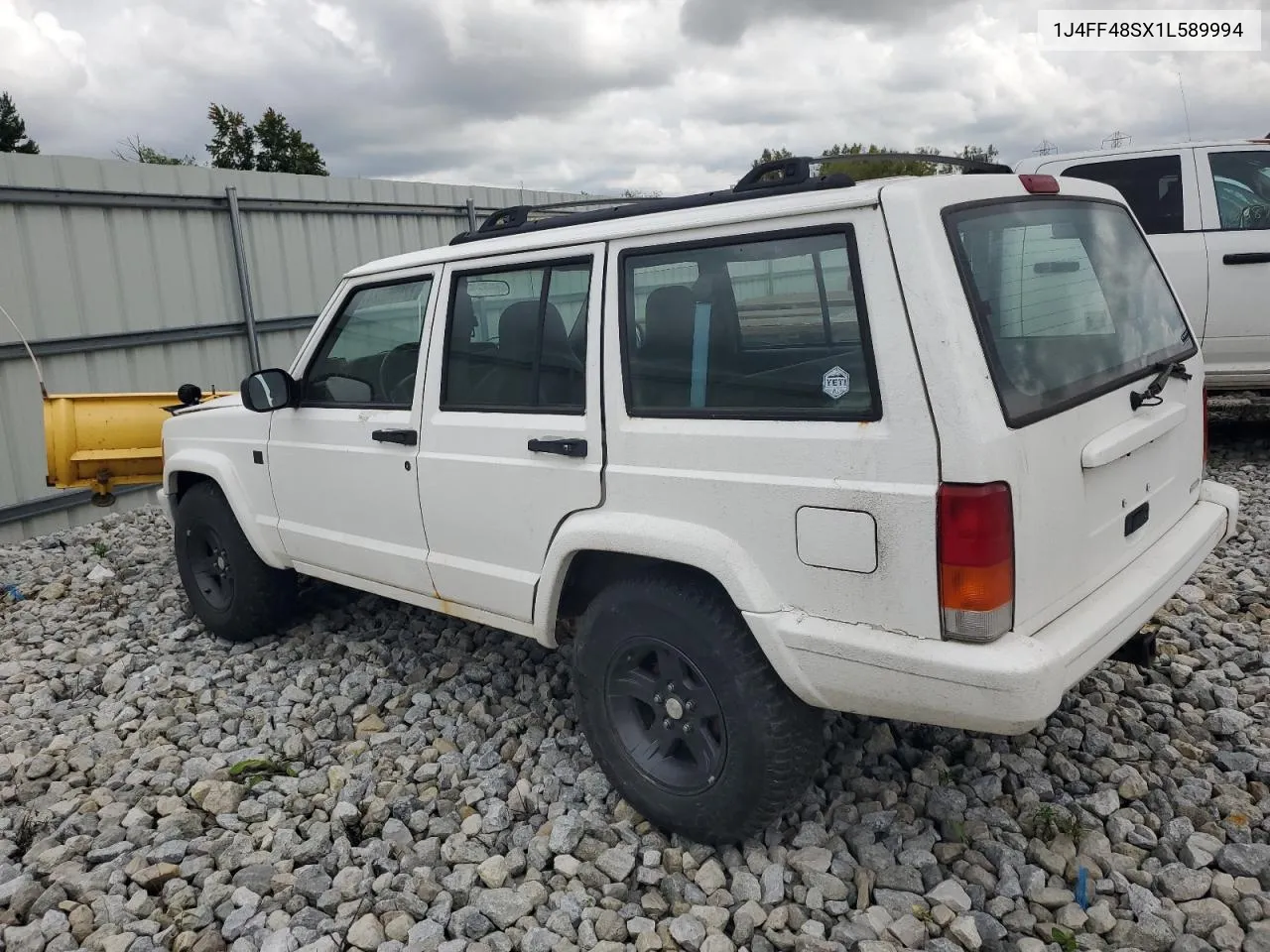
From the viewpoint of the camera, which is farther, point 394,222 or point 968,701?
point 394,222

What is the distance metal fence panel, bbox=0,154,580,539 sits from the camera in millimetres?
7074

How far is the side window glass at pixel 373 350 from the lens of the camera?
366 cm

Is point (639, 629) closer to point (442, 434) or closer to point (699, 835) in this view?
point (699, 835)

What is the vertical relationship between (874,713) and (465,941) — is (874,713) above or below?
above

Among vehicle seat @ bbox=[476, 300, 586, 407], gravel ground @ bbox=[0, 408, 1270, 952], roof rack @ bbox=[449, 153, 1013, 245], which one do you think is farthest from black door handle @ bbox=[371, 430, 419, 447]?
gravel ground @ bbox=[0, 408, 1270, 952]

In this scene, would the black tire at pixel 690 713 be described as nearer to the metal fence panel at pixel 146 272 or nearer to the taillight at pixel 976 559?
the taillight at pixel 976 559

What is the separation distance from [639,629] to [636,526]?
0.32 meters

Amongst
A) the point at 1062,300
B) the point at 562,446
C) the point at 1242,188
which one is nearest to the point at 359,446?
the point at 562,446

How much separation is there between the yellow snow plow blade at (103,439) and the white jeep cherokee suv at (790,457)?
2505 mm

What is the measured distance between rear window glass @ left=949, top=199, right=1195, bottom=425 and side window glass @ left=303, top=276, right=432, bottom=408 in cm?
206

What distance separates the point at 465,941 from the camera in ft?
8.50

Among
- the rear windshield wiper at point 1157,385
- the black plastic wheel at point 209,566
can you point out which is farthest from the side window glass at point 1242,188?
the black plastic wheel at point 209,566

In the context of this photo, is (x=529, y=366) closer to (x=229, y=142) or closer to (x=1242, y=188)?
(x=1242, y=188)

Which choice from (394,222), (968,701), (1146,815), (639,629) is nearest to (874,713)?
(968,701)
